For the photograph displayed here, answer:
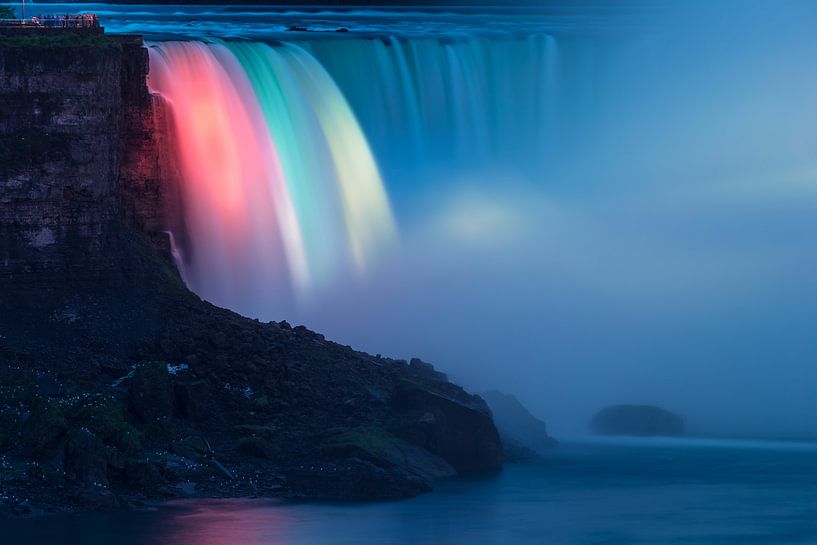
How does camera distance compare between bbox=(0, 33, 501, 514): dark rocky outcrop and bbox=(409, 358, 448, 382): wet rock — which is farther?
bbox=(409, 358, 448, 382): wet rock

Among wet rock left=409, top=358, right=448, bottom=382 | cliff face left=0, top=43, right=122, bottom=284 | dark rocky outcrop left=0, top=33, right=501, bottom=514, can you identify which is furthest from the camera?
wet rock left=409, top=358, right=448, bottom=382

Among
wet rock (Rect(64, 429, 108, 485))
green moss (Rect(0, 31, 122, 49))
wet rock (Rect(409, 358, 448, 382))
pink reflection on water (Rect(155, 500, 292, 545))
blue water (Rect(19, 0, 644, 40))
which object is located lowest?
pink reflection on water (Rect(155, 500, 292, 545))

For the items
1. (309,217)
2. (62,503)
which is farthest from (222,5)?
(62,503)

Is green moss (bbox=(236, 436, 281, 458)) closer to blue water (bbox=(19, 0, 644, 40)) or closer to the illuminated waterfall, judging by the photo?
the illuminated waterfall

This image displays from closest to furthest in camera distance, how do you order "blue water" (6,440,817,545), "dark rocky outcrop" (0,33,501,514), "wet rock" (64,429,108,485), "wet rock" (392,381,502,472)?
"blue water" (6,440,817,545)
"wet rock" (64,429,108,485)
"dark rocky outcrop" (0,33,501,514)
"wet rock" (392,381,502,472)

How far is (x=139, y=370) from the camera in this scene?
131 ft

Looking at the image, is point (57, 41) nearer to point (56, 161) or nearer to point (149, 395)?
point (56, 161)

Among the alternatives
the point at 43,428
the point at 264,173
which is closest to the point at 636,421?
the point at 264,173

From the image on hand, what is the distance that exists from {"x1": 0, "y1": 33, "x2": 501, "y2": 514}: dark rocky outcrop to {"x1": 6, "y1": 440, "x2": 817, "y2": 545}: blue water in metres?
0.92

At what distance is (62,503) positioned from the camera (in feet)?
118

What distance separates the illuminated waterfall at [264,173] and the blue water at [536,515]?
10.2 m

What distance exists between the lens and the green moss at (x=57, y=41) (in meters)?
41.6

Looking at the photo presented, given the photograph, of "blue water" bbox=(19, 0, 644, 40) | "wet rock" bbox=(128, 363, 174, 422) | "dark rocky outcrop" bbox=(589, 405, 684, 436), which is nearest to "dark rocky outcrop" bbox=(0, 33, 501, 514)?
"wet rock" bbox=(128, 363, 174, 422)

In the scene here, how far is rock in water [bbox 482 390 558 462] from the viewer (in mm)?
48750
